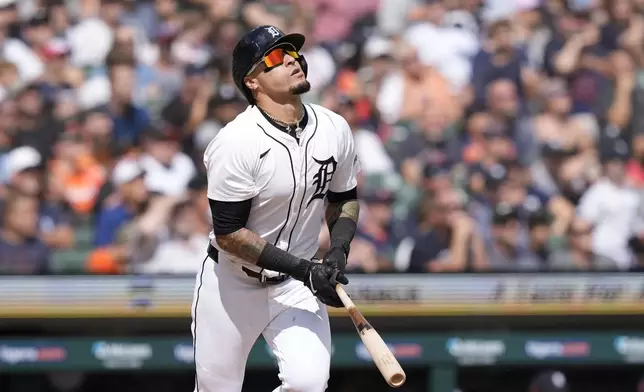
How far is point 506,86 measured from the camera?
817 cm

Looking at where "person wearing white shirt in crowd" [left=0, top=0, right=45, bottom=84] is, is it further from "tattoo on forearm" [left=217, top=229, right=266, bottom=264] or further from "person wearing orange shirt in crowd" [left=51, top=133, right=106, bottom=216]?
"tattoo on forearm" [left=217, top=229, right=266, bottom=264]

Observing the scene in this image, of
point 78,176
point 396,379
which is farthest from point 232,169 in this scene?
point 78,176

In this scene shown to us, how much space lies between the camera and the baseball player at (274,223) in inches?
166

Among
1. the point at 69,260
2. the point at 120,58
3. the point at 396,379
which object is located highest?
the point at 120,58

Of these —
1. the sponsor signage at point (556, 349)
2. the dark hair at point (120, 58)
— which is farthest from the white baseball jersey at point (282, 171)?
the dark hair at point (120, 58)

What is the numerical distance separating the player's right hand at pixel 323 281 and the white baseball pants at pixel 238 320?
0.26m

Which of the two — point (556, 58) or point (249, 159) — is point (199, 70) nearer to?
point (556, 58)

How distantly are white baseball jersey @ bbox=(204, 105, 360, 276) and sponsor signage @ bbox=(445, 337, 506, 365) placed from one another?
2.67 m

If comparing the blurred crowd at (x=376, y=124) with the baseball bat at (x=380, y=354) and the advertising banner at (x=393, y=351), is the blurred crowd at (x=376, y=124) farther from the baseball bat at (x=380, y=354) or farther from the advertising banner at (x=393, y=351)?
the baseball bat at (x=380, y=354)

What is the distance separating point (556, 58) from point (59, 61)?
3.67 m

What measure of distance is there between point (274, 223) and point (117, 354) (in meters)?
2.80

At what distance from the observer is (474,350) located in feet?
23.2

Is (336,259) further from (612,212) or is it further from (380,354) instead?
(612,212)

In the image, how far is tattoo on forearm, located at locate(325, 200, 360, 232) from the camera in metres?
4.63
